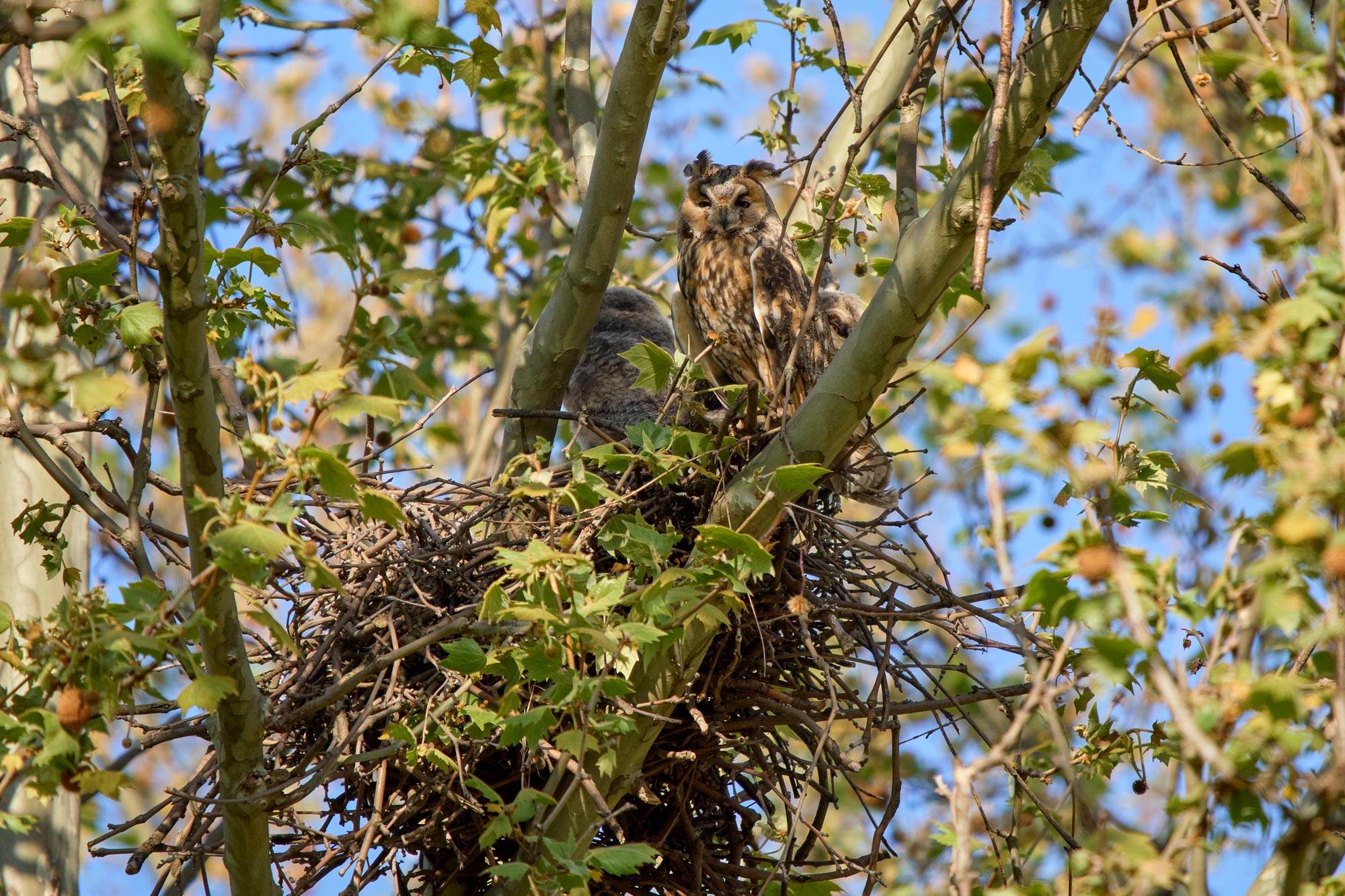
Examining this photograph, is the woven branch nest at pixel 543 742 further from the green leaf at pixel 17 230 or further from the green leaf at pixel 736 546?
the green leaf at pixel 17 230

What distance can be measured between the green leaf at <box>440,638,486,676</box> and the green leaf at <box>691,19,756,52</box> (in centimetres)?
253

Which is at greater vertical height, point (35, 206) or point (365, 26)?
point (35, 206)

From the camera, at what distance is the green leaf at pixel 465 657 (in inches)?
87.5

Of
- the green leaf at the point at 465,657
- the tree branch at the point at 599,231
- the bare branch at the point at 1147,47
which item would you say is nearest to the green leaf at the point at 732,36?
the tree branch at the point at 599,231

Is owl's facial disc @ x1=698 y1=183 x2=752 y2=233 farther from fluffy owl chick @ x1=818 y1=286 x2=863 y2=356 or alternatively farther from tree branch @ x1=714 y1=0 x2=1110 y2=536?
tree branch @ x1=714 y1=0 x2=1110 y2=536

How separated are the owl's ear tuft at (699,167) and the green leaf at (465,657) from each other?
2.41 metres

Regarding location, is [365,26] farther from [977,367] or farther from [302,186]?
[302,186]

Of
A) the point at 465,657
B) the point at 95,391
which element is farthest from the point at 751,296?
the point at 95,391

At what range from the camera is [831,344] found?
146 inches

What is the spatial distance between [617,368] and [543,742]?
6.04 ft

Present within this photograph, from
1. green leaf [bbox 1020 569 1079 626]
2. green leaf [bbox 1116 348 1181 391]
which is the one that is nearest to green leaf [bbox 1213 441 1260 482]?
green leaf [bbox 1020 569 1079 626]

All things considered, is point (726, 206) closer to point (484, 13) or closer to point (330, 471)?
point (484, 13)

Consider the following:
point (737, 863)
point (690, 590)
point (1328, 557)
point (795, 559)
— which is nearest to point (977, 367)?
point (1328, 557)

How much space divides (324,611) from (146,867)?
8195 mm
